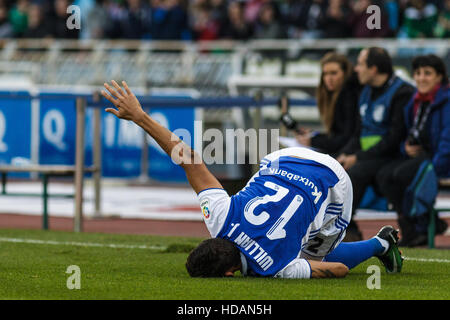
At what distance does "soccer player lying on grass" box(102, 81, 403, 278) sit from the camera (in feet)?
22.7

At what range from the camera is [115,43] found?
21.2m

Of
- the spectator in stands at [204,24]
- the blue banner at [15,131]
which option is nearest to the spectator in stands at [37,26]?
the spectator in stands at [204,24]

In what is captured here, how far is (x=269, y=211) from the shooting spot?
6980mm

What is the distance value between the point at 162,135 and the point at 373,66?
174 inches

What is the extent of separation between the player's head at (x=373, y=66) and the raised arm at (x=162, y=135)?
163 inches

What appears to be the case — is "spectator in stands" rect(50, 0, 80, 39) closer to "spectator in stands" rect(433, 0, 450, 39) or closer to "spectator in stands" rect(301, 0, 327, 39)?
"spectator in stands" rect(301, 0, 327, 39)

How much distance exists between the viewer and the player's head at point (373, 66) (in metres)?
10.7

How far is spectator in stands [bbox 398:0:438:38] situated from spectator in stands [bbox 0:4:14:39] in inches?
425

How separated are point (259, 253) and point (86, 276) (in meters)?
1.33

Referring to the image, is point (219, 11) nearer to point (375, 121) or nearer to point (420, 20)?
point (420, 20)

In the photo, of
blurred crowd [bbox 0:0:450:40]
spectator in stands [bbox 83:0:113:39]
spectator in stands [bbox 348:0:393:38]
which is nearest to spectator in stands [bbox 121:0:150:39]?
blurred crowd [bbox 0:0:450:40]

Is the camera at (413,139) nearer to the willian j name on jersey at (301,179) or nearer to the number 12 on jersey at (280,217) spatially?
the willian j name on jersey at (301,179)

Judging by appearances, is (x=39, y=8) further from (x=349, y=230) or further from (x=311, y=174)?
(x=311, y=174)

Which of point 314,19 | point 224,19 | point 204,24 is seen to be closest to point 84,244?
point 314,19
